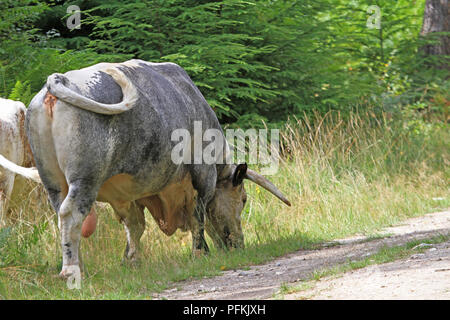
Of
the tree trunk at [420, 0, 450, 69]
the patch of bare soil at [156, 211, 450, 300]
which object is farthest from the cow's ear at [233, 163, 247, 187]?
the tree trunk at [420, 0, 450, 69]

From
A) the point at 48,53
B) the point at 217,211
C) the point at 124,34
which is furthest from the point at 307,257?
the point at 124,34

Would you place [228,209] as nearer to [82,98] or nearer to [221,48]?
[82,98]

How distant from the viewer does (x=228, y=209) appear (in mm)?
8078

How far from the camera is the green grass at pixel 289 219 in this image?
19.6 ft

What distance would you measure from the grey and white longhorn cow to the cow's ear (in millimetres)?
16

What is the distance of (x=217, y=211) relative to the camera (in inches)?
317

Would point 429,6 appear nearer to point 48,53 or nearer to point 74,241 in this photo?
point 48,53

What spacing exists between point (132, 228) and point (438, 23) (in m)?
12.1

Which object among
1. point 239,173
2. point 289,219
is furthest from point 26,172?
point 289,219

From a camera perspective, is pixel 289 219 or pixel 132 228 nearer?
pixel 132 228

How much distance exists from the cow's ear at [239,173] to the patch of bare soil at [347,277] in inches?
44.7

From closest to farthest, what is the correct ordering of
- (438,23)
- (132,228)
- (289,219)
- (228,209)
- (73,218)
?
(73,218) < (132,228) < (228,209) < (289,219) < (438,23)

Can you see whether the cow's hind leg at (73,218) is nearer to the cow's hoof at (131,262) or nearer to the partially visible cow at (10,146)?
the cow's hoof at (131,262)

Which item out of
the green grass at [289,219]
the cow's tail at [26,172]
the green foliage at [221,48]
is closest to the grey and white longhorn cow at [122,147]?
the green grass at [289,219]
